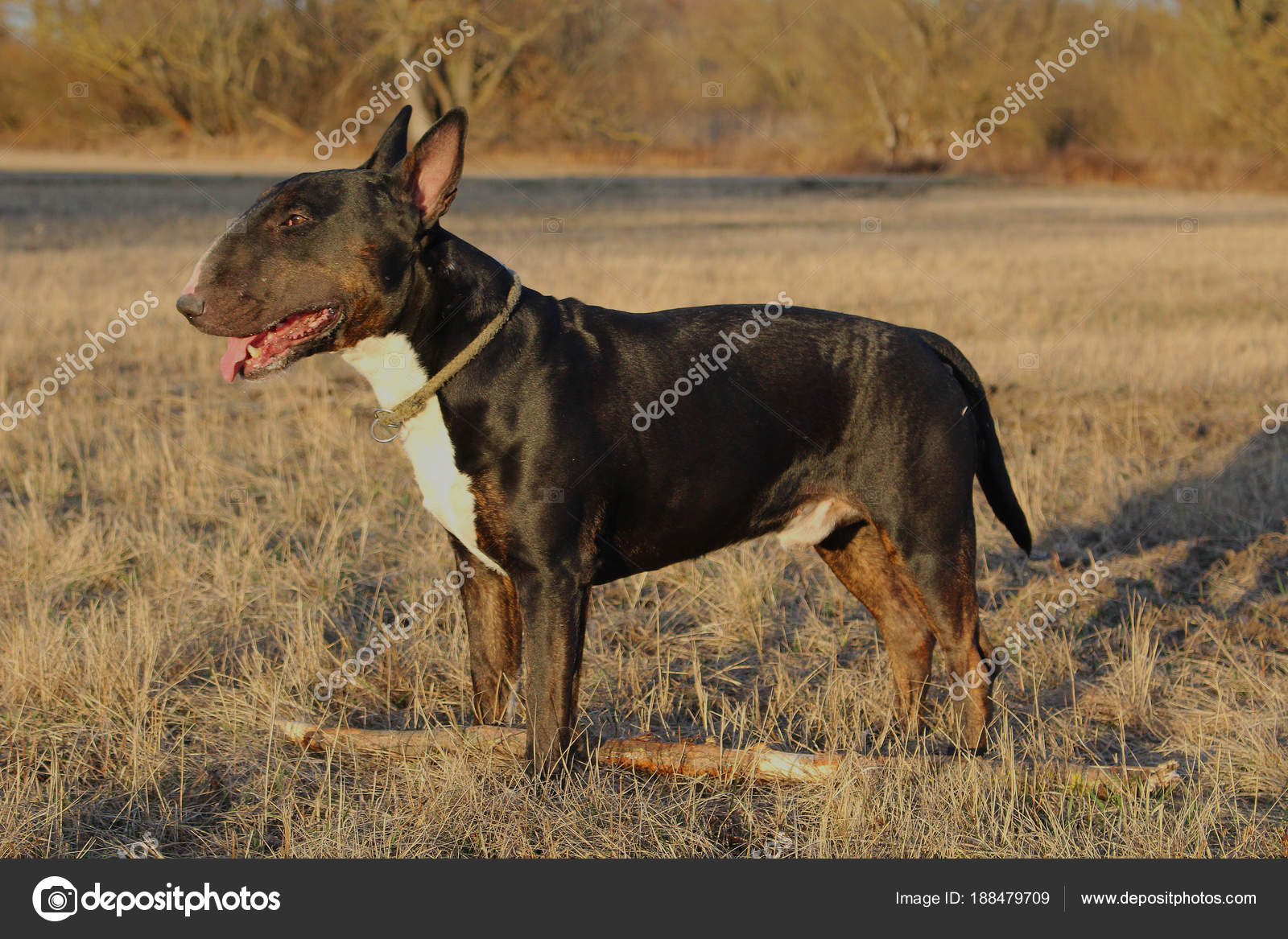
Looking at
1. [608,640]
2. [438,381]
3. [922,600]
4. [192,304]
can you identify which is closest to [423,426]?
[438,381]

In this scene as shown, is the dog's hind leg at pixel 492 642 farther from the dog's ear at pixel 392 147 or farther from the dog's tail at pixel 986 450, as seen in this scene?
the dog's tail at pixel 986 450

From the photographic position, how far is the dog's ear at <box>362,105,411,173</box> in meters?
3.94

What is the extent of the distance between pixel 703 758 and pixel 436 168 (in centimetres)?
210

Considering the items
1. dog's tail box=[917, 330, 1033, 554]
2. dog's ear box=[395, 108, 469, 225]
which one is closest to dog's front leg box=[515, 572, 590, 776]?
dog's ear box=[395, 108, 469, 225]

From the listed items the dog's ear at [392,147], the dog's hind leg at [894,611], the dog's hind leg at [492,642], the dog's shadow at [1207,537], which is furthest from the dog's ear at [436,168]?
the dog's shadow at [1207,537]

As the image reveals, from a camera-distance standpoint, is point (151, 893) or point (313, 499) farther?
point (313, 499)

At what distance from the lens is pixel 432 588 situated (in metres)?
5.37

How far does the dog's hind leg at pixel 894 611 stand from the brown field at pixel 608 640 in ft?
0.43

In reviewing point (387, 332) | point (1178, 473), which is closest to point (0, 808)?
point (387, 332)

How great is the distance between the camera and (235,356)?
3.73 meters

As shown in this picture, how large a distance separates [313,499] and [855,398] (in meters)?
3.54

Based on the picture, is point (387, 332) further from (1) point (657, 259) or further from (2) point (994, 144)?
(2) point (994, 144)

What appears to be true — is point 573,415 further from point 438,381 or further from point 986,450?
point 986,450

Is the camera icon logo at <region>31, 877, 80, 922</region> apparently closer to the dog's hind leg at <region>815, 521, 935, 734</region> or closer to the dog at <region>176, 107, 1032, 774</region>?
the dog at <region>176, 107, 1032, 774</region>
